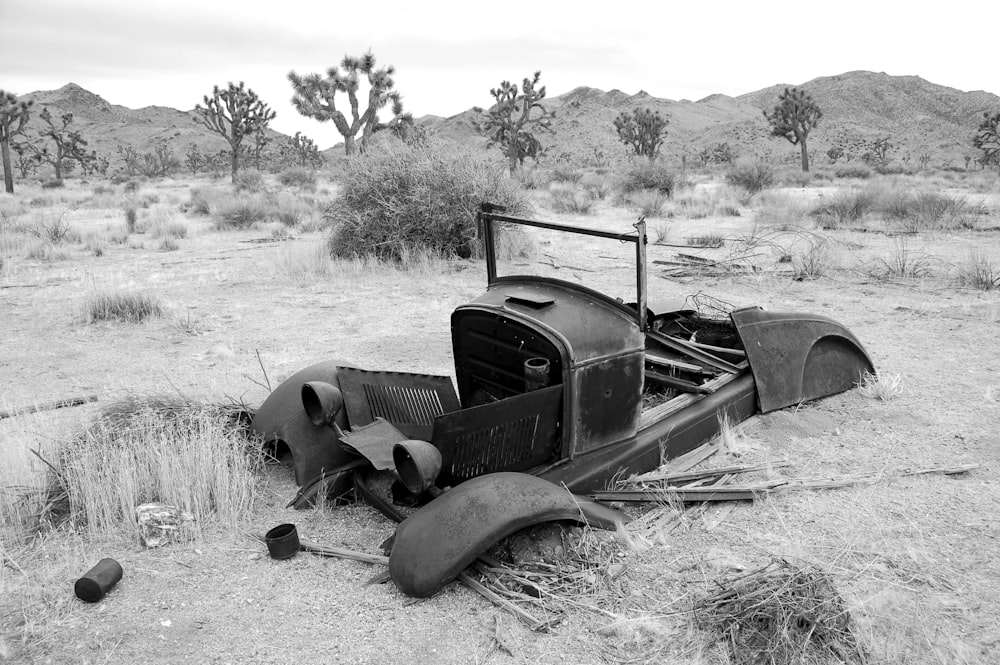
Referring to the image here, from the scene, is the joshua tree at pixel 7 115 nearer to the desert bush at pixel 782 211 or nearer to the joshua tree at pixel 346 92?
the joshua tree at pixel 346 92

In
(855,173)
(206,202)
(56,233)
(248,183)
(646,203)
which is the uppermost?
(248,183)

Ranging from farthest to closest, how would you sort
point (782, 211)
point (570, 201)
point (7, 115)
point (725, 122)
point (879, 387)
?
1. point (725, 122)
2. point (7, 115)
3. point (570, 201)
4. point (782, 211)
5. point (879, 387)

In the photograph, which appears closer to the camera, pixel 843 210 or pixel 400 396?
pixel 400 396

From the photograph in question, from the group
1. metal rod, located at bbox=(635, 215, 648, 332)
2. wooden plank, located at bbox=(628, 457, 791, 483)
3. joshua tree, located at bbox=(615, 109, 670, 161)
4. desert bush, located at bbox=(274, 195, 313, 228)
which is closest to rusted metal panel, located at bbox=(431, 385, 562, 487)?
metal rod, located at bbox=(635, 215, 648, 332)

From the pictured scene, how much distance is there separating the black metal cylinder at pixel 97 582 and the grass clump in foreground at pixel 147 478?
47cm

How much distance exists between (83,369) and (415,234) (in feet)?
20.7

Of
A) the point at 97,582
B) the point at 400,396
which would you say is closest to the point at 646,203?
the point at 400,396

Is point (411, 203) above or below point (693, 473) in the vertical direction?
above

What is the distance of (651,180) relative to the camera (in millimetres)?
23125

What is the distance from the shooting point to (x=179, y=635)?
9.61 feet

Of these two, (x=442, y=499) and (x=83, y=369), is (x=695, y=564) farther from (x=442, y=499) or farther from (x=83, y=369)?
(x=83, y=369)

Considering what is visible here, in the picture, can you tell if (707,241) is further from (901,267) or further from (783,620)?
(783,620)

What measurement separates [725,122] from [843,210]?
240 feet

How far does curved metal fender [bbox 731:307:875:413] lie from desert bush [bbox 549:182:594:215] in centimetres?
1361
